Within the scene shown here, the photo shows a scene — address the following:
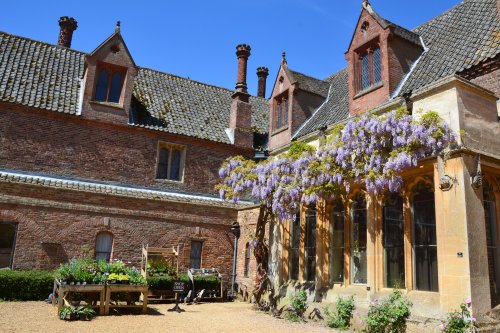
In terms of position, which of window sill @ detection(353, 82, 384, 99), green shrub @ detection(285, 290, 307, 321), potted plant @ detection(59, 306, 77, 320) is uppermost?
window sill @ detection(353, 82, 384, 99)

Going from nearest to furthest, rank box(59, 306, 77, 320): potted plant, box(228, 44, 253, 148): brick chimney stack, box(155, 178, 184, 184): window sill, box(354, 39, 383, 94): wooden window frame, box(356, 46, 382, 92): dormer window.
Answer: box(59, 306, 77, 320): potted plant < box(356, 46, 382, 92): dormer window < box(354, 39, 383, 94): wooden window frame < box(155, 178, 184, 184): window sill < box(228, 44, 253, 148): brick chimney stack

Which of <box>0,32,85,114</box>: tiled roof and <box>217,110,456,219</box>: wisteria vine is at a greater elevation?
<box>0,32,85,114</box>: tiled roof

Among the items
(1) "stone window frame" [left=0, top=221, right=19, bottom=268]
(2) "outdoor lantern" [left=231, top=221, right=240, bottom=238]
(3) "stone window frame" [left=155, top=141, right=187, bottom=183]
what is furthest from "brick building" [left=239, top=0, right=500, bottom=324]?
(1) "stone window frame" [left=0, top=221, right=19, bottom=268]

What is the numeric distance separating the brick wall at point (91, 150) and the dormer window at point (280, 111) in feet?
13.7

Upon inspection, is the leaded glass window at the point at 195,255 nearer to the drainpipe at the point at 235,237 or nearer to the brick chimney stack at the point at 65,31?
the drainpipe at the point at 235,237

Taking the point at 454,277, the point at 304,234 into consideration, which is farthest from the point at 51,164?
the point at 454,277

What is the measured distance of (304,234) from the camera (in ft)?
47.6

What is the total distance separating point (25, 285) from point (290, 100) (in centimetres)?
1304

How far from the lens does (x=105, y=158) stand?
1981 cm

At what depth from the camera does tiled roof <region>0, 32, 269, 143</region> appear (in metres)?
19.5

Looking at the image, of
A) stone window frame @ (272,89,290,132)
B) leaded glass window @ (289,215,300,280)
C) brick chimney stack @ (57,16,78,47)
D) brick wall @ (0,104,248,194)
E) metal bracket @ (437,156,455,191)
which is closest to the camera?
metal bracket @ (437,156,455,191)

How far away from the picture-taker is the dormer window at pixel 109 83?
20484 millimetres

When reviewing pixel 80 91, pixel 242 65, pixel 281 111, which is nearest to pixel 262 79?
pixel 242 65

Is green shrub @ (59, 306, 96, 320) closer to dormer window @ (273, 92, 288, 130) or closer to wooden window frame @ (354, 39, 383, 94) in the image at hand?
wooden window frame @ (354, 39, 383, 94)
